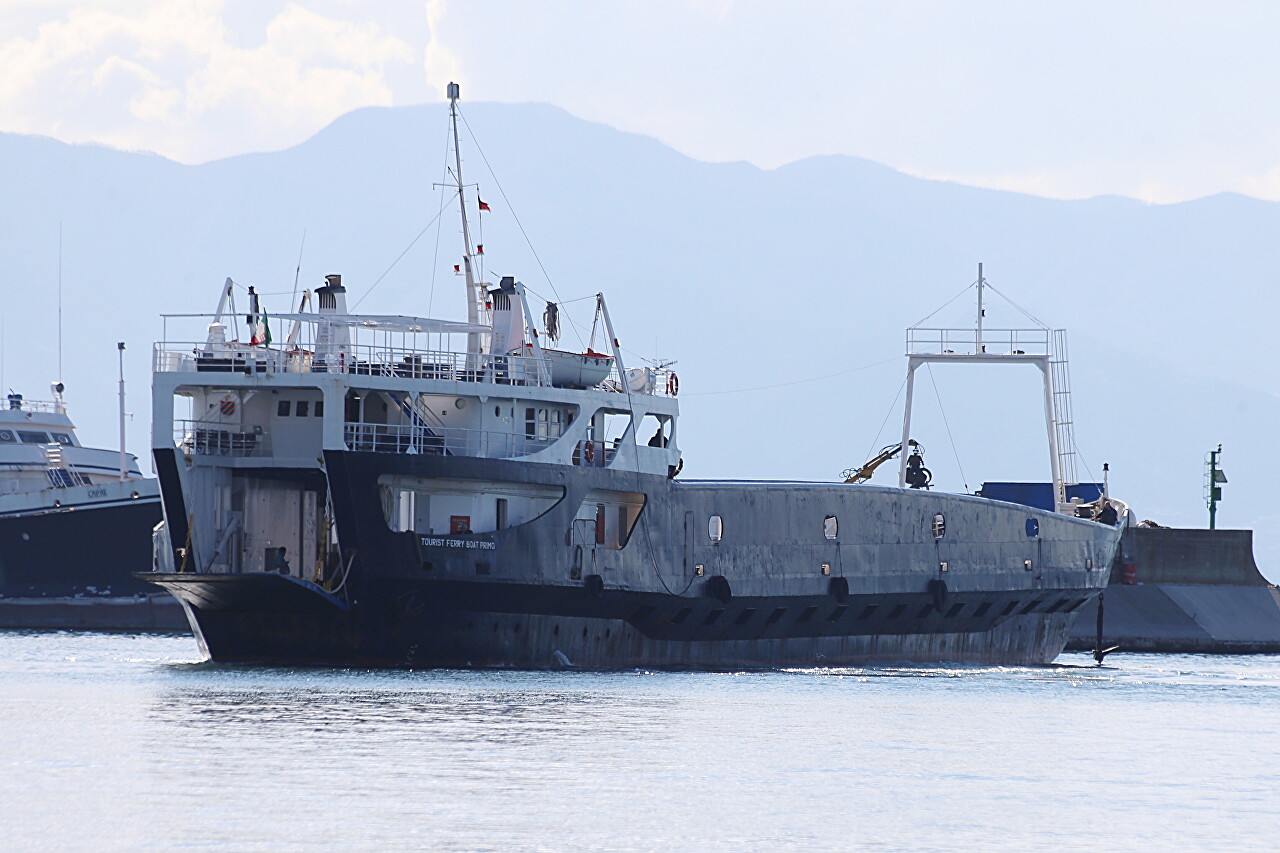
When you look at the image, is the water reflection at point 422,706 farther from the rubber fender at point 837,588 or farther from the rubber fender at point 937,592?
the rubber fender at point 937,592

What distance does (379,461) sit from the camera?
37719 millimetres

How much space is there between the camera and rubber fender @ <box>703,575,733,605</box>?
43.2 metres

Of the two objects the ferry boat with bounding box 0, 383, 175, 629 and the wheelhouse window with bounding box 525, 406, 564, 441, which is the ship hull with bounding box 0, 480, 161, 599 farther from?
the wheelhouse window with bounding box 525, 406, 564, 441

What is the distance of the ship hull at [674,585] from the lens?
38.0 m

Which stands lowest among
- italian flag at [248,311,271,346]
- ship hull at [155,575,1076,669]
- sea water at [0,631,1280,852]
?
sea water at [0,631,1280,852]

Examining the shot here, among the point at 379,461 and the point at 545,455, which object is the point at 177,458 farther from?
the point at 545,455

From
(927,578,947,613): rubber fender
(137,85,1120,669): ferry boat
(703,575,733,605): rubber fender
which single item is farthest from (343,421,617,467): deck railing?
(927,578,947,613): rubber fender

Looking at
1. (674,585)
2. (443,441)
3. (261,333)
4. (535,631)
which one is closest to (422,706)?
(535,631)

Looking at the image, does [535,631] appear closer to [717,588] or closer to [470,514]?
[470,514]

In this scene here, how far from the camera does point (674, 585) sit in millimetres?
42625

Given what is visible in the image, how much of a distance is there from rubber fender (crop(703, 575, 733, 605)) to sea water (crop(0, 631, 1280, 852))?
2687 mm

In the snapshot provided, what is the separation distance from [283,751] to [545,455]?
14827 mm

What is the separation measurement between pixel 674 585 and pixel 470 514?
514 centimetres

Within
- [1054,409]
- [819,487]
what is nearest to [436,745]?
[819,487]
